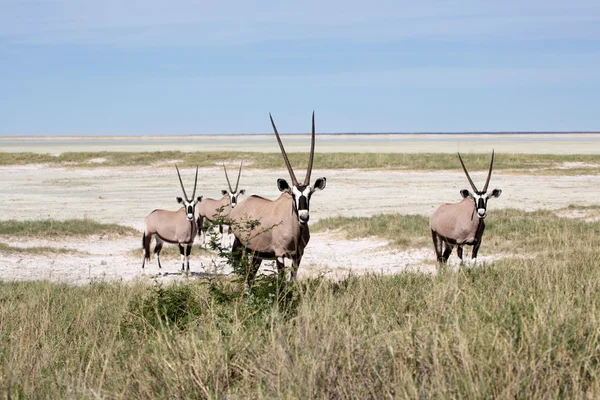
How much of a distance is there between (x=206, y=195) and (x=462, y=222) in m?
18.5

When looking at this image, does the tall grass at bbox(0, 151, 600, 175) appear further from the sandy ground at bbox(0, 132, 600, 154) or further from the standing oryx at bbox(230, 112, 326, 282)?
the standing oryx at bbox(230, 112, 326, 282)

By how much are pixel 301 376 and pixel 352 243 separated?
40.0 ft

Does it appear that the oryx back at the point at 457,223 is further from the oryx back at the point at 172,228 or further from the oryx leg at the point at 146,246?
the oryx leg at the point at 146,246

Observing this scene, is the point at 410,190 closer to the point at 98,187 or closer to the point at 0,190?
the point at 98,187

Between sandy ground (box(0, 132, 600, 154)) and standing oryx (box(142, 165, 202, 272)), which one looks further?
sandy ground (box(0, 132, 600, 154))

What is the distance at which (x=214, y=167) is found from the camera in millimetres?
44844

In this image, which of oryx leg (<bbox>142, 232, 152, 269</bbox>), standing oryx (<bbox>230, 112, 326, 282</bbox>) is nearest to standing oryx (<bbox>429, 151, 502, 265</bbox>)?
standing oryx (<bbox>230, 112, 326, 282</bbox>)

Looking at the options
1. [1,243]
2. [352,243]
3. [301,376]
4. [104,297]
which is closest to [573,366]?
[301,376]

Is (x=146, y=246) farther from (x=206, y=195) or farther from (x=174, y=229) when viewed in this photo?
(x=206, y=195)

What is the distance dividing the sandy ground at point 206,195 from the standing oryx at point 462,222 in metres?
0.64

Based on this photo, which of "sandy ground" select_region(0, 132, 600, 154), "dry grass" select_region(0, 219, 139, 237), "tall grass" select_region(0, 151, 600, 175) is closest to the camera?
"dry grass" select_region(0, 219, 139, 237)

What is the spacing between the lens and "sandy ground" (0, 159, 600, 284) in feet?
43.8

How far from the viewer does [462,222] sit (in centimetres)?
1165

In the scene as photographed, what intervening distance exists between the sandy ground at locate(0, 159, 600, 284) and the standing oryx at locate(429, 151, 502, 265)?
638 mm
